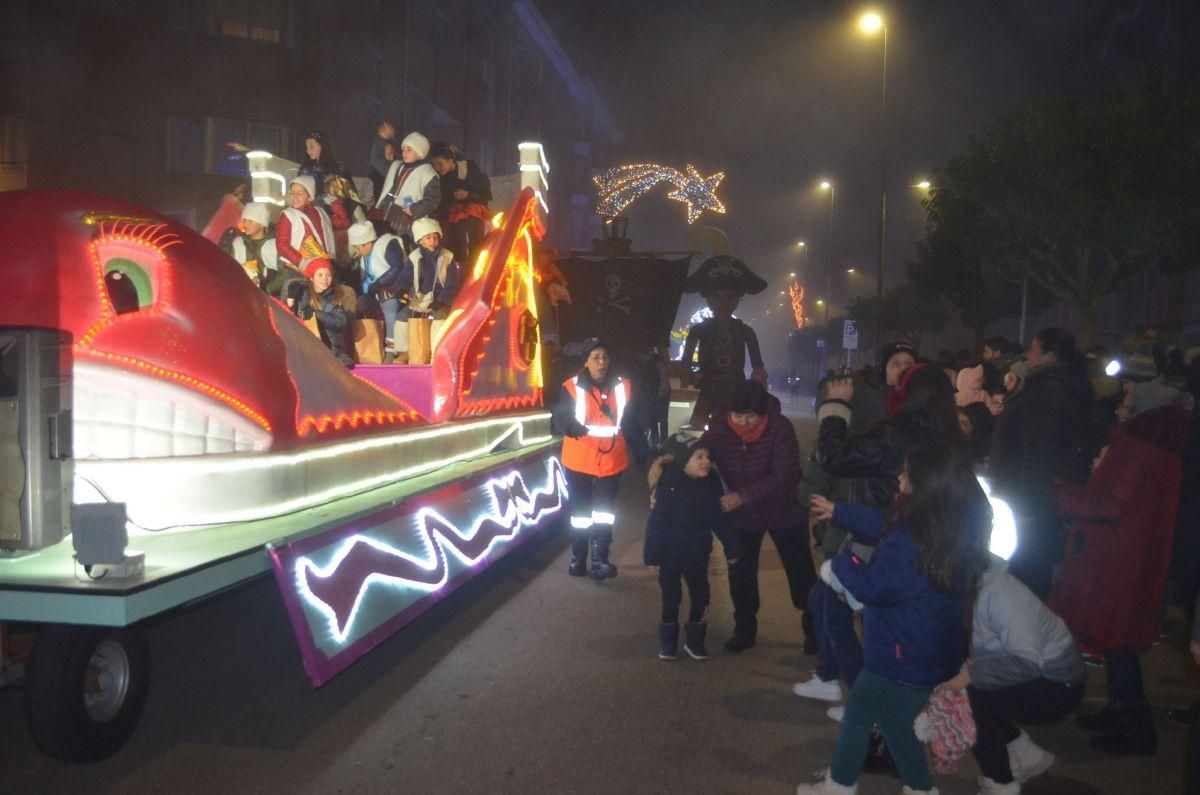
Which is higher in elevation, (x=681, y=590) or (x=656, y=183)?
(x=656, y=183)

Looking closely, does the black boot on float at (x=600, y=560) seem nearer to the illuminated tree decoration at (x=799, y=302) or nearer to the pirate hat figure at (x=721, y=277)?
the pirate hat figure at (x=721, y=277)

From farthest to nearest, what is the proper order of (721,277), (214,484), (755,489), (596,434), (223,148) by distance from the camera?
(223,148)
(721,277)
(596,434)
(755,489)
(214,484)

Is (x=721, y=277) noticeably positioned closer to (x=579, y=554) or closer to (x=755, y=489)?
(x=579, y=554)

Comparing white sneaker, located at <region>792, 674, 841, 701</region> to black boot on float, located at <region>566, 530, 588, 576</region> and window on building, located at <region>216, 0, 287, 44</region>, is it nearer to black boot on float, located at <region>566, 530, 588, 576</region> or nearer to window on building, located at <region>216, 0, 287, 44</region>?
black boot on float, located at <region>566, 530, 588, 576</region>

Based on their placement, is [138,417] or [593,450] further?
[593,450]

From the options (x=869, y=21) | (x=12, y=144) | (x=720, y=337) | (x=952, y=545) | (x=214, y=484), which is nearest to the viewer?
(x=952, y=545)

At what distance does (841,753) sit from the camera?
3621 mm

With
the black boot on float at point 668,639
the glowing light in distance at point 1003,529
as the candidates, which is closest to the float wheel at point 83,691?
the black boot on float at point 668,639

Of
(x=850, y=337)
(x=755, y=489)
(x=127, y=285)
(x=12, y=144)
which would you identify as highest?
(x=12, y=144)

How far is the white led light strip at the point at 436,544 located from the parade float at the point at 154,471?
0.02 metres

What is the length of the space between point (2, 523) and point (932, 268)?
3698 centimetres

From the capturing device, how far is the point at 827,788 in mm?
3654

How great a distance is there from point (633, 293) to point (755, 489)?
11.4 m

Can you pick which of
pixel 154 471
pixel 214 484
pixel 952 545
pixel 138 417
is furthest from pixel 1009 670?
pixel 138 417
